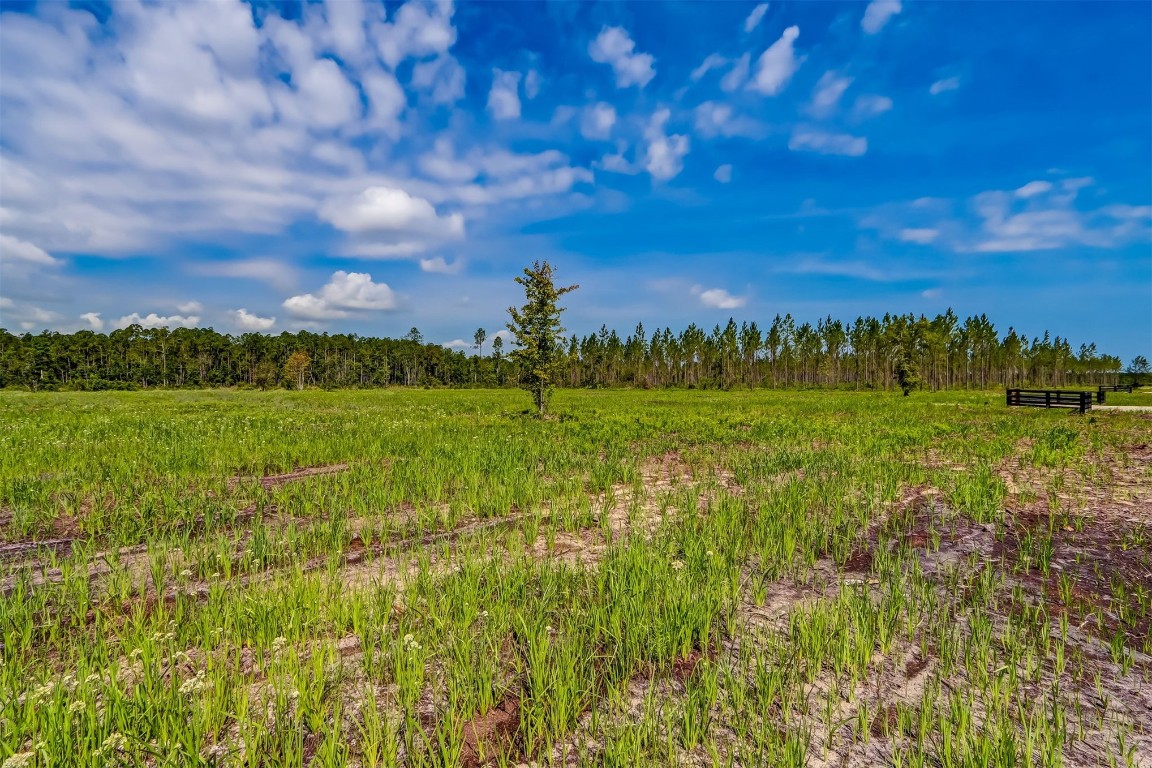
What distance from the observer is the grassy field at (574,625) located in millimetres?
2906

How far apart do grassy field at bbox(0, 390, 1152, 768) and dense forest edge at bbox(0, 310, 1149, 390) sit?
98.9m

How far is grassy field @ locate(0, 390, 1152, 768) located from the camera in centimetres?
291

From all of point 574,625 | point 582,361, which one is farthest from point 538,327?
point 582,361

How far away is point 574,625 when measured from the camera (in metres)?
4.09

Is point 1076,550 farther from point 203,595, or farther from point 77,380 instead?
point 77,380

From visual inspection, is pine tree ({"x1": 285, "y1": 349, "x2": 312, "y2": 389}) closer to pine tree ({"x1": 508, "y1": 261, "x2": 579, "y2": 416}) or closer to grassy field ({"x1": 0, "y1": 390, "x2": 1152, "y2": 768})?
pine tree ({"x1": 508, "y1": 261, "x2": 579, "y2": 416})

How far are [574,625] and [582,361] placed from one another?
12968cm

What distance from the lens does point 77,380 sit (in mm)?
101188

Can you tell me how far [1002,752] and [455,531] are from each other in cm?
617

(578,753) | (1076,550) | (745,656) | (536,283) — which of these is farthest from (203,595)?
(536,283)

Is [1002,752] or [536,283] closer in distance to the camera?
[1002,752]

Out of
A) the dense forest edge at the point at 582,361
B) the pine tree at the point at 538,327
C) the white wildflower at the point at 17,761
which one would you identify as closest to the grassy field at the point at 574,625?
the white wildflower at the point at 17,761

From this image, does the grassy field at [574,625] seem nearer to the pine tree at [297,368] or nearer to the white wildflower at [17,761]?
the white wildflower at [17,761]

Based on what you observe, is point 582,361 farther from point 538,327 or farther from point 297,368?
point 538,327
